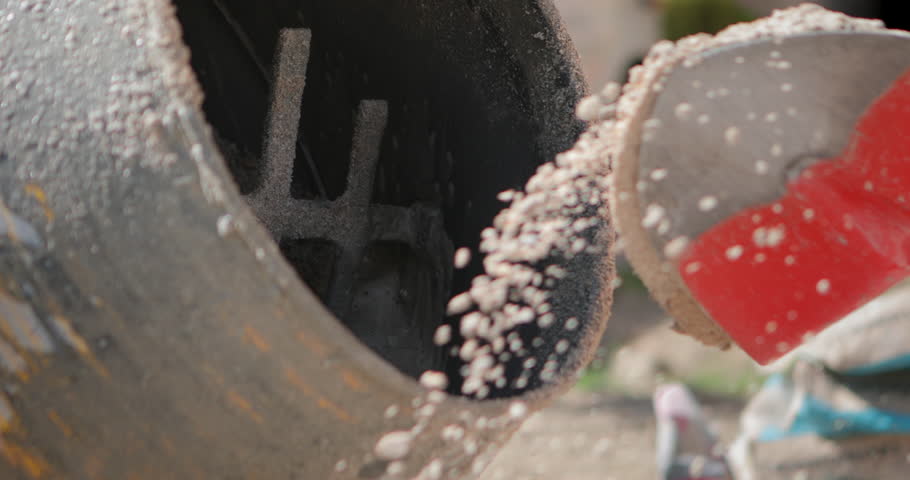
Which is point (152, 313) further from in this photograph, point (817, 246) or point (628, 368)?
point (628, 368)

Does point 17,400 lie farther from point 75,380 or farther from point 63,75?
point 63,75

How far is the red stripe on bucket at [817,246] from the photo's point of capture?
1417 millimetres

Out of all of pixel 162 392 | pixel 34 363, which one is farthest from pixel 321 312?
pixel 34 363

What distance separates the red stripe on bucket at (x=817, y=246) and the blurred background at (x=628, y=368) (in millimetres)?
1205

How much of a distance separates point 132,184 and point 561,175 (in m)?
0.68

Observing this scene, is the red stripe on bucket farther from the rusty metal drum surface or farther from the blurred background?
the blurred background

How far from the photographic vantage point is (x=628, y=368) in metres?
3.45

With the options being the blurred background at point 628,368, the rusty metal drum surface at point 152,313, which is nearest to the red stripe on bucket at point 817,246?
the rusty metal drum surface at point 152,313

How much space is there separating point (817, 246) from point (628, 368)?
2035 mm

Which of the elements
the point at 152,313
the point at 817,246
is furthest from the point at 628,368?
the point at 152,313

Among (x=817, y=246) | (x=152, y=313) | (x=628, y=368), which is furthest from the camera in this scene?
(x=628, y=368)

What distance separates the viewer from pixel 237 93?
2148 mm

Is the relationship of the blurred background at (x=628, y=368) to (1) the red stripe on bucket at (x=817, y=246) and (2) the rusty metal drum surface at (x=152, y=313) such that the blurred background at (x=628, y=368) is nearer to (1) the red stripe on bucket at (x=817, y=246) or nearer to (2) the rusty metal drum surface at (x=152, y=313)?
(1) the red stripe on bucket at (x=817, y=246)


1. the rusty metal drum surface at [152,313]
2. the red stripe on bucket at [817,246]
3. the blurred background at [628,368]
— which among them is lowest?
the blurred background at [628,368]
